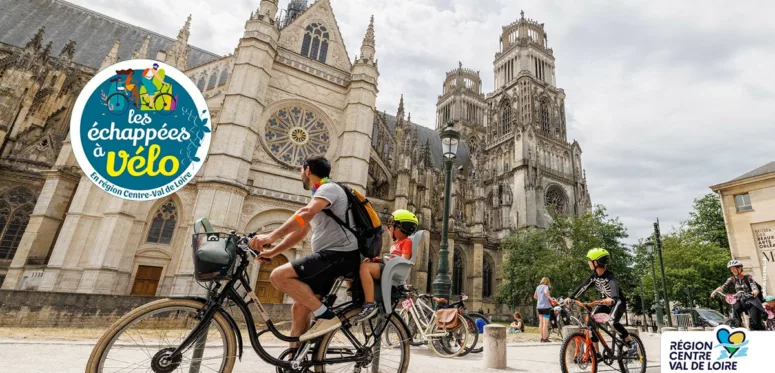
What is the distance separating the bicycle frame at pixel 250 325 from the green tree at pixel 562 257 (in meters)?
21.5

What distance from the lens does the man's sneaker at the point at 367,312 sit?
2984 mm

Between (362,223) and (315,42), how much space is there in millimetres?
21621

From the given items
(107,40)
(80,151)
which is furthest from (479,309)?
(107,40)

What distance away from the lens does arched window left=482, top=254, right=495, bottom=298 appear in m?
32.3

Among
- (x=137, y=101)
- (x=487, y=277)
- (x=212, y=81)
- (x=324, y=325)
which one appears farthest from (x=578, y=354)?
(x=487, y=277)

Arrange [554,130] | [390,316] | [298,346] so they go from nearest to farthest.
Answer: [298,346] → [390,316] → [554,130]

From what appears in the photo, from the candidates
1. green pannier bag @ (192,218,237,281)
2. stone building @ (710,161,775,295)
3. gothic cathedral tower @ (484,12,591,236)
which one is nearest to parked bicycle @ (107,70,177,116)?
green pannier bag @ (192,218,237,281)

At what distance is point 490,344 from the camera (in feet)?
16.7

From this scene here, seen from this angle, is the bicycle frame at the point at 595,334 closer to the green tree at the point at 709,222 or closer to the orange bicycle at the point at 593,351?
the orange bicycle at the point at 593,351

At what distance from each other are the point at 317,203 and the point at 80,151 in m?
7.08

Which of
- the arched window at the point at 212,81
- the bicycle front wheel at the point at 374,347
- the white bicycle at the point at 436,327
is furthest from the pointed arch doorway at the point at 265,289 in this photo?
the bicycle front wheel at the point at 374,347

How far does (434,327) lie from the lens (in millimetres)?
5547

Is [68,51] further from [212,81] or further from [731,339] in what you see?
[731,339]

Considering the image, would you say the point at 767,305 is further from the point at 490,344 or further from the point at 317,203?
the point at 317,203
